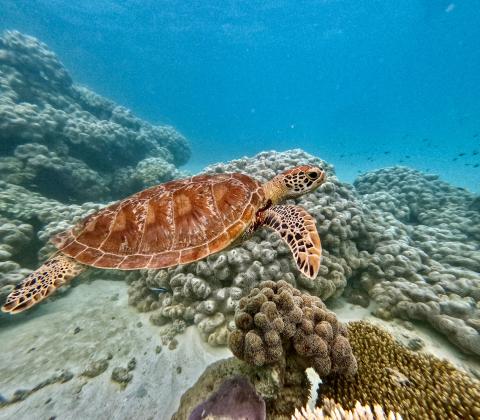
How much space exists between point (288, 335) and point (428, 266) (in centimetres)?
416

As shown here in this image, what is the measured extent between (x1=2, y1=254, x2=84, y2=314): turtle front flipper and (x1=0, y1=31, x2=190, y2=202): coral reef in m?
6.30

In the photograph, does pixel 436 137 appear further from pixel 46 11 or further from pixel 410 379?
pixel 46 11

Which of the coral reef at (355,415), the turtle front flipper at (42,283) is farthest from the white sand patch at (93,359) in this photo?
the coral reef at (355,415)

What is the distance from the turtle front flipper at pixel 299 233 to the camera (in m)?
2.27

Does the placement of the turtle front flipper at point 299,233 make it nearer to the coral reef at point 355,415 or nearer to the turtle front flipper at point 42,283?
the coral reef at point 355,415

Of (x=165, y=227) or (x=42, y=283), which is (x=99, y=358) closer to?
(x=42, y=283)

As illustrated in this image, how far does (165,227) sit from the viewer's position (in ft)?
9.49

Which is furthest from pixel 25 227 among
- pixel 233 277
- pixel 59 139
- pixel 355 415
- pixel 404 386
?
pixel 404 386

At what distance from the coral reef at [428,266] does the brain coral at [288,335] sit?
204 cm

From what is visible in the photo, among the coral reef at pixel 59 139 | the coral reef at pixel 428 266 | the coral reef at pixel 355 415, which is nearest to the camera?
the coral reef at pixel 355 415

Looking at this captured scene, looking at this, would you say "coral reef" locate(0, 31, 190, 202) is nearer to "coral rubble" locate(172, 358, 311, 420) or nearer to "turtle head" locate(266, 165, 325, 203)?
"turtle head" locate(266, 165, 325, 203)

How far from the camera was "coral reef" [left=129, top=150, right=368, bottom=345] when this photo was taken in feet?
10.6

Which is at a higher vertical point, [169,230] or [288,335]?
[169,230]

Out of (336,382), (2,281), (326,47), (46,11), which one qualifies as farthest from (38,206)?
(326,47)
